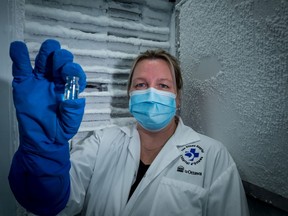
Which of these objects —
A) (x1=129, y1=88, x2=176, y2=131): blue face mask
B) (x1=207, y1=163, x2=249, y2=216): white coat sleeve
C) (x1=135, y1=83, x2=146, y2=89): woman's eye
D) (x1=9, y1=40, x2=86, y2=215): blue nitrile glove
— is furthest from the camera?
(x1=135, y1=83, x2=146, y2=89): woman's eye

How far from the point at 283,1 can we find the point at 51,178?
126 centimetres

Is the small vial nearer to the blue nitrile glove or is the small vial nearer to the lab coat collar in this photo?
the blue nitrile glove

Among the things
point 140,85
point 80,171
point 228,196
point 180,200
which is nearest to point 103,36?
point 140,85

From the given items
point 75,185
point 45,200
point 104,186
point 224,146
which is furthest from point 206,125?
point 45,200

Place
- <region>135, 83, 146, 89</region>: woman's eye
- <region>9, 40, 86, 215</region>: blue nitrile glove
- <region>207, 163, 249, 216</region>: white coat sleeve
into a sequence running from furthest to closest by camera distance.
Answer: <region>135, 83, 146, 89</region>: woman's eye
<region>207, 163, 249, 216</region>: white coat sleeve
<region>9, 40, 86, 215</region>: blue nitrile glove

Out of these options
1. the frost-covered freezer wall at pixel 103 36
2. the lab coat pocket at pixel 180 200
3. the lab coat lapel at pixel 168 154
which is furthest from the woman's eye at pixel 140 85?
the lab coat pocket at pixel 180 200

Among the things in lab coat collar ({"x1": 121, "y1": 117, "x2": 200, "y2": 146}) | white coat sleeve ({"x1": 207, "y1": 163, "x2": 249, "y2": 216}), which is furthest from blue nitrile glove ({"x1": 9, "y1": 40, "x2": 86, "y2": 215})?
white coat sleeve ({"x1": 207, "y1": 163, "x2": 249, "y2": 216})

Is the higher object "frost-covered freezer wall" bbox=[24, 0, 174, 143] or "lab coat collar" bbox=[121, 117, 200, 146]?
"frost-covered freezer wall" bbox=[24, 0, 174, 143]

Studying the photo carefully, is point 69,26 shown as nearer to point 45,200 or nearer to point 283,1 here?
point 45,200

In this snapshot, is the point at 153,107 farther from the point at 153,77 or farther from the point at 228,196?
the point at 228,196

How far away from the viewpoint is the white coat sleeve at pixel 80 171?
1189 mm

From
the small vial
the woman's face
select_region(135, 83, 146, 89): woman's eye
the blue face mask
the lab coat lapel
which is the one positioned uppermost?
the woman's face

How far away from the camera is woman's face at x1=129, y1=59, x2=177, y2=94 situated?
4.14 ft

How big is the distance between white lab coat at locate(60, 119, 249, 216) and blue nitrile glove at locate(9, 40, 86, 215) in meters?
0.25
